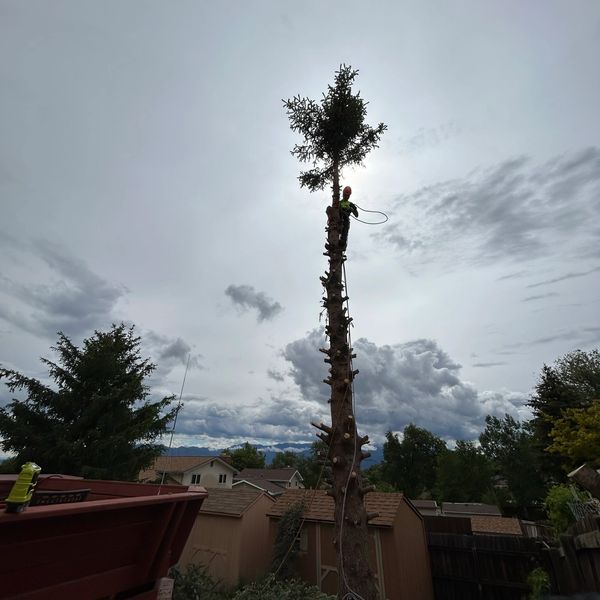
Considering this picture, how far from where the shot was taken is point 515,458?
174 feet

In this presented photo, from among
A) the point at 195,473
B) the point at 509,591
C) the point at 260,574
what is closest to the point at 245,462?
the point at 195,473

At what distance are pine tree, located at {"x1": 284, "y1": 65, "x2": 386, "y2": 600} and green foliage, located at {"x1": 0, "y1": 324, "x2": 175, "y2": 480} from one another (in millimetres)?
10298

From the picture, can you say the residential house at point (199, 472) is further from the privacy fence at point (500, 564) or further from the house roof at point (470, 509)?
the house roof at point (470, 509)

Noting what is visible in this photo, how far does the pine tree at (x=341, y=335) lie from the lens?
14.2 ft

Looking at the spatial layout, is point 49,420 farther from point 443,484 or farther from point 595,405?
point 443,484

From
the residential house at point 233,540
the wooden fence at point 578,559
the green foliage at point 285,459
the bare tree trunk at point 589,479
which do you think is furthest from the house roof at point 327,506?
the green foliage at point 285,459

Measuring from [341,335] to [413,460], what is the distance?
5741 centimetres

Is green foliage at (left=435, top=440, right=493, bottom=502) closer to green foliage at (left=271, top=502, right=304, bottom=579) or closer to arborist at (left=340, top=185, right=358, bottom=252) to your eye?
green foliage at (left=271, top=502, right=304, bottom=579)

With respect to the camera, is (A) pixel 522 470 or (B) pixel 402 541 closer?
(B) pixel 402 541

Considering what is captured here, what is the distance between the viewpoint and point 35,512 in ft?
5.66

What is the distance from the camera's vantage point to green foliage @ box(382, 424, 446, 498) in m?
52.2

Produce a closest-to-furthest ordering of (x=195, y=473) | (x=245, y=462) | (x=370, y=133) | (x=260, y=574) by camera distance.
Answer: (x=370, y=133), (x=260, y=574), (x=195, y=473), (x=245, y=462)

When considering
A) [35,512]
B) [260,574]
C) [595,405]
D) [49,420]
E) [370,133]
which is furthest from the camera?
[595,405]

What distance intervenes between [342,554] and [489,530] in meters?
25.9
